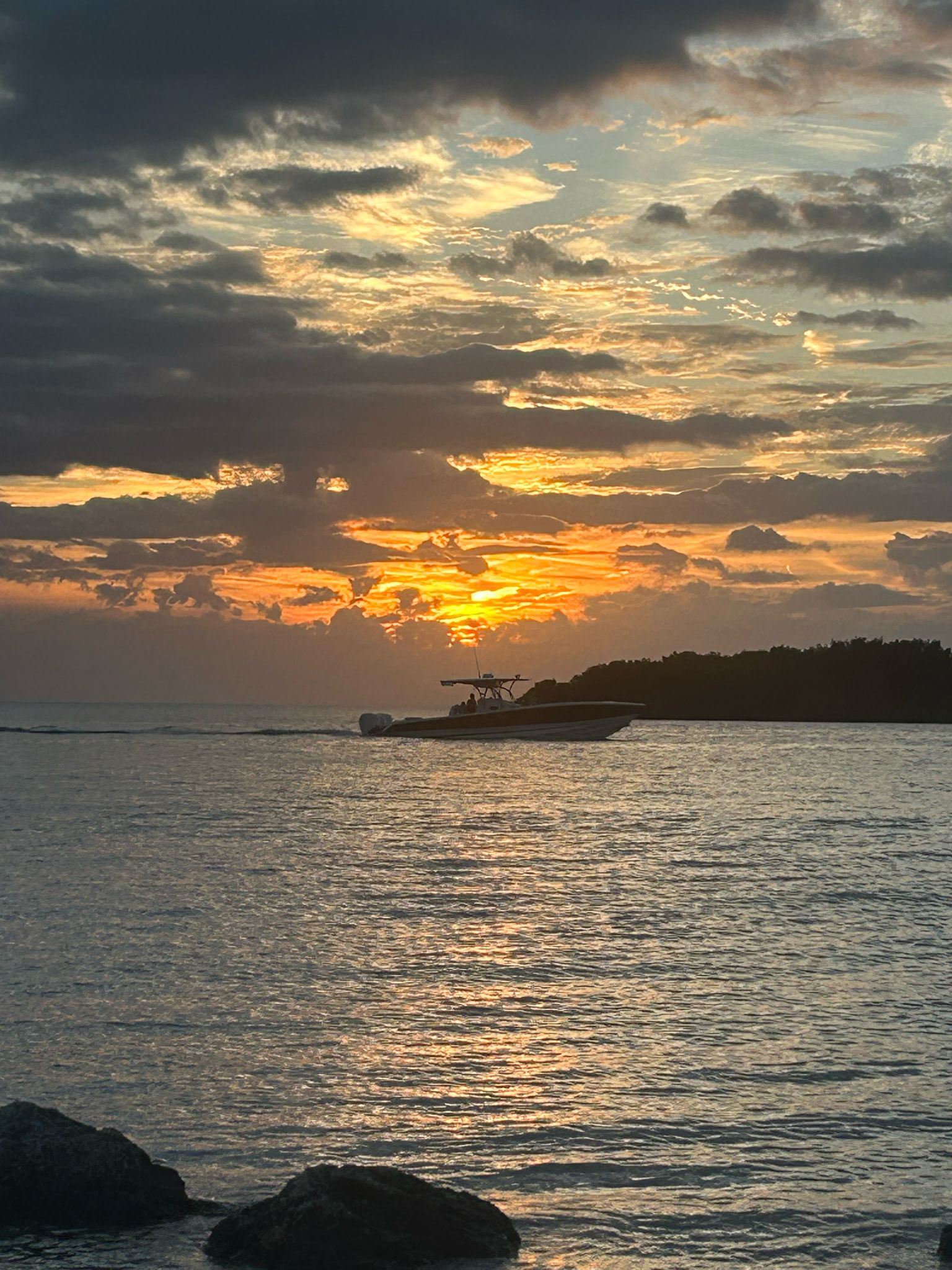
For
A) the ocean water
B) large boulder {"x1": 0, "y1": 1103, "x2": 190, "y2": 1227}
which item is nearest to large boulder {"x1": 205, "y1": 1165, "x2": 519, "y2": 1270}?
the ocean water

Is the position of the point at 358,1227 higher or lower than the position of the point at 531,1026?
higher

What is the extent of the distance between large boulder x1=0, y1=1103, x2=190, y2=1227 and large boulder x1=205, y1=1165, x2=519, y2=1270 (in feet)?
3.24

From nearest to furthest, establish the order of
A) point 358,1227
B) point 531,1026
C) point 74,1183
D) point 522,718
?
point 358,1227 → point 74,1183 → point 531,1026 → point 522,718

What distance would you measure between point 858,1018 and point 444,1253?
1084 centimetres

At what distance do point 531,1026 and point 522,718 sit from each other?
113196mm

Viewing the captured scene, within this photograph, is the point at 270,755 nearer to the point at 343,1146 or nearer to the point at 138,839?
the point at 138,839

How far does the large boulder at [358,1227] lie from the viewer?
11852 mm

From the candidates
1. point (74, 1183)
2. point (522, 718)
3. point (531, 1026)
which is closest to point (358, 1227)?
point (74, 1183)

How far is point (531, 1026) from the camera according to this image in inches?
803

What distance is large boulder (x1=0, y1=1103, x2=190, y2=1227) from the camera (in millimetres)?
12938

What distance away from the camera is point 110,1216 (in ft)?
42.4

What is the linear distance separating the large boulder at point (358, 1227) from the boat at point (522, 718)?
11808 centimetres

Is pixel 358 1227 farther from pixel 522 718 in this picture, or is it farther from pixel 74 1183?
pixel 522 718

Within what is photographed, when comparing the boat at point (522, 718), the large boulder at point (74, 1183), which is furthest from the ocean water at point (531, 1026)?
the boat at point (522, 718)
